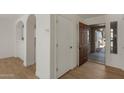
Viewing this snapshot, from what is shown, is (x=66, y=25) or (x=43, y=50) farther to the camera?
(x=66, y=25)

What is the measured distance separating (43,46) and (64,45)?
29.3 inches

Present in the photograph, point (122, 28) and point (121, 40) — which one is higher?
point (122, 28)

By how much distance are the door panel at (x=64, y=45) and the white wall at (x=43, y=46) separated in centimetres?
34

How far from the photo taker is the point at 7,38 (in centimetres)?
590

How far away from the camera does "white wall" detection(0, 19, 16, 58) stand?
18.7ft

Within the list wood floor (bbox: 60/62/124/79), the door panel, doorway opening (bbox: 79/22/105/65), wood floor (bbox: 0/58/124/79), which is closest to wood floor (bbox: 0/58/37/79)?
wood floor (bbox: 0/58/124/79)

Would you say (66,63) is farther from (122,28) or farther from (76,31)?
(122,28)

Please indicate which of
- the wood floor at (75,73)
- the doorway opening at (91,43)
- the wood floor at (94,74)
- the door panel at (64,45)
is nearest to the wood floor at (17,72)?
the wood floor at (75,73)

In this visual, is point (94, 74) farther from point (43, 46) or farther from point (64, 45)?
point (43, 46)

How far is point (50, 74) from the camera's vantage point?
8.66 ft

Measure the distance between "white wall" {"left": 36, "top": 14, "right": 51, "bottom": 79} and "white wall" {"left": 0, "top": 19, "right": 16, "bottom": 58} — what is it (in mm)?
3665

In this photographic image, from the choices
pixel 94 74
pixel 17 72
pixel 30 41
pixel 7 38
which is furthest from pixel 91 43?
pixel 17 72
